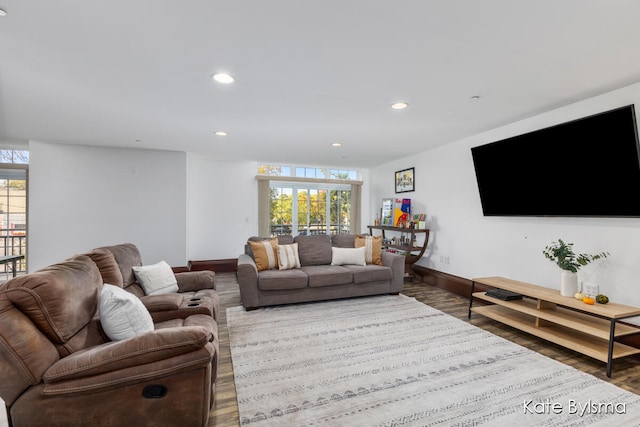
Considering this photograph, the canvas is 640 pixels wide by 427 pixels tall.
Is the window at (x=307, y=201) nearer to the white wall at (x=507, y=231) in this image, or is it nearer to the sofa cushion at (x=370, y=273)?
the white wall at (x=507, y=231)

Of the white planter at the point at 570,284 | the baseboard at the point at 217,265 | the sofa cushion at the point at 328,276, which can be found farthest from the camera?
the baseboard at the point at 217,265

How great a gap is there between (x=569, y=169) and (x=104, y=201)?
6176 mm

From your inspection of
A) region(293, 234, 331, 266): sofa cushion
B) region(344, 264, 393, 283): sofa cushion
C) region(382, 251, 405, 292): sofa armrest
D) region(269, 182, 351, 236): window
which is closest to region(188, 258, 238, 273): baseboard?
region(269, 182, 351, 236): window

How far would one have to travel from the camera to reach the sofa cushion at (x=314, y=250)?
4.42 metres

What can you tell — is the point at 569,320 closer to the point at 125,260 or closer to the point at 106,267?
the point at 106,267

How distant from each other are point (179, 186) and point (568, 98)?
533cm

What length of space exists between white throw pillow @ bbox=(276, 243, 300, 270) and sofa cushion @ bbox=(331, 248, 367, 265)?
574mm

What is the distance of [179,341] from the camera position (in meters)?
1.43

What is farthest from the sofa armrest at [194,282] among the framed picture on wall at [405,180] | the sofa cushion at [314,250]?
the framed picture on wall at [405,180]

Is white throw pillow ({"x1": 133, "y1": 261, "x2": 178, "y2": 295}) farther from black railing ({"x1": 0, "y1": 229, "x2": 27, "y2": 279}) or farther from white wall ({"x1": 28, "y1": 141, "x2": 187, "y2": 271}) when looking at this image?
black railing ({"x1": 0, "y1": 229, "x2": 27, "y2": 279})

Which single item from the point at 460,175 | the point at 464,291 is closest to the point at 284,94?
the point at 460,175

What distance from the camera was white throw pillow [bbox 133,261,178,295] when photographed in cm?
267

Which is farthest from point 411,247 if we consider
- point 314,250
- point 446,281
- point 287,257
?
point 287,257

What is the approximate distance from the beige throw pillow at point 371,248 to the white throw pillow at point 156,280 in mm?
2662
